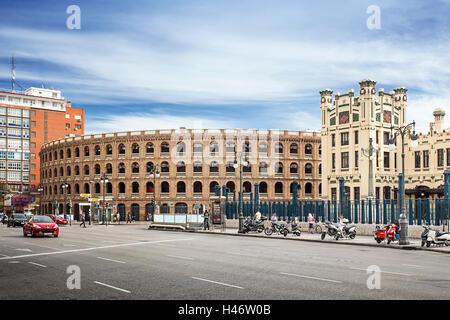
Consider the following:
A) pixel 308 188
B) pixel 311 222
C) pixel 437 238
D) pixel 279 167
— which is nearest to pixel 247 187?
pixel 279 167

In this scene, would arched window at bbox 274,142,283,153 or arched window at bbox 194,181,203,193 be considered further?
arched window at bbox 274,142,283,153

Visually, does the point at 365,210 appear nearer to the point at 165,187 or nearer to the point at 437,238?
the point at 437,238

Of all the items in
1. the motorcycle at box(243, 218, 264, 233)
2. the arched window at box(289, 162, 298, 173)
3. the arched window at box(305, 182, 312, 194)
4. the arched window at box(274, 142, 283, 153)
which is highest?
the arched window at box(274, 142, 283, 153)

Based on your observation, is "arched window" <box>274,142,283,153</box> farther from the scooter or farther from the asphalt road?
the asphalt road

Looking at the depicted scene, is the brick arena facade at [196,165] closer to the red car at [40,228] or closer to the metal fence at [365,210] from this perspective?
the metal fence at [365,210]

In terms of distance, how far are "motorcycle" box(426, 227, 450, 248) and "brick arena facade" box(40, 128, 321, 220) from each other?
1942 inches

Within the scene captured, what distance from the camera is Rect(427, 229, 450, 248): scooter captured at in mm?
23906

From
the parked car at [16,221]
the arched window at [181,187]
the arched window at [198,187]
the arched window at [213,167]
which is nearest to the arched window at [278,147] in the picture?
the arched window at [213,167]

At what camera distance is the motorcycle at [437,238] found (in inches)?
941

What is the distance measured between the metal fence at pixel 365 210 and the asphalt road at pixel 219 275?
8.12m

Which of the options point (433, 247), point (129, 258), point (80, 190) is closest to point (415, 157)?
point (433, 247)

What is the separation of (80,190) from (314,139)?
132ft

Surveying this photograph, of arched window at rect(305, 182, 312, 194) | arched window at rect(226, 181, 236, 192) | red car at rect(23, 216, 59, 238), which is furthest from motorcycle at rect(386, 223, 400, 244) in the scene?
arched window at rect(305, 182, 312, 194)
